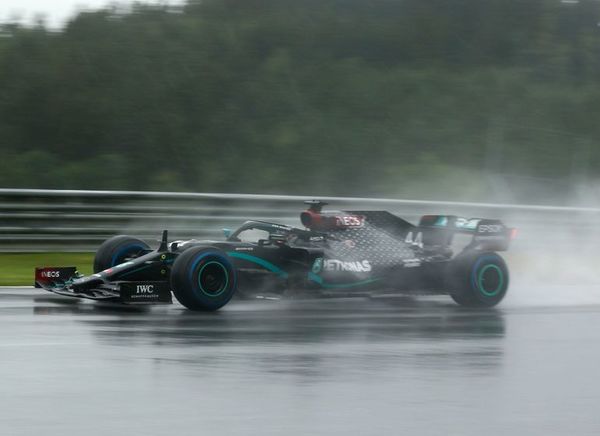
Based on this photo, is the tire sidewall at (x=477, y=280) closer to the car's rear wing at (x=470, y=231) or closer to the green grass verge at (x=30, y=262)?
the car's rear wing at (x=470, y=231)

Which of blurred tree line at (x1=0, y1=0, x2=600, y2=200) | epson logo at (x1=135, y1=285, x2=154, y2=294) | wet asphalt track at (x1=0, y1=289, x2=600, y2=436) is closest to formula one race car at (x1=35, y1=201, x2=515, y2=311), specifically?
epson logo at (x1=135, y1=285, x2=154, y2=294)

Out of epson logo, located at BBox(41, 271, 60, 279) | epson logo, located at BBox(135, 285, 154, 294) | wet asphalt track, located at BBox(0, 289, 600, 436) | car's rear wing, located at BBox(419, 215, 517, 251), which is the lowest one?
wet asphalt track, located at BBox(0, 289, 600, 436)

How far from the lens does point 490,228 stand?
38.6ft

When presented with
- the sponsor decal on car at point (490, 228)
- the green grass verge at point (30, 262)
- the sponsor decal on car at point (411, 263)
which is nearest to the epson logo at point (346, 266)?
the sponsor decal on car at point (411, 263)

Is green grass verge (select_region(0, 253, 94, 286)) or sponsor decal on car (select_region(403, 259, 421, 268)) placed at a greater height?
sponsor decal on car (select_region(403, 259, 421, 268))

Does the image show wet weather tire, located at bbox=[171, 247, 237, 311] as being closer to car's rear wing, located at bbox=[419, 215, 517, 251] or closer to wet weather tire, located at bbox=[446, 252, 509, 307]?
wet weather tire, located at bbox=[446, 252, 509, 307]

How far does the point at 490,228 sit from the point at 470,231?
23cm

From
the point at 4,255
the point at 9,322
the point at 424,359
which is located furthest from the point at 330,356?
the point at 4,255

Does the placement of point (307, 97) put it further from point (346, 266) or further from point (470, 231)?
point (346, 266)

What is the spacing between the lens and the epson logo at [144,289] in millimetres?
9461

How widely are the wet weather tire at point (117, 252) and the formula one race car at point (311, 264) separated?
10 mm

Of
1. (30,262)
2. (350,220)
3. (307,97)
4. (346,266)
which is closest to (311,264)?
(346,266)

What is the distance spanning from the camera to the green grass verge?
517 inches

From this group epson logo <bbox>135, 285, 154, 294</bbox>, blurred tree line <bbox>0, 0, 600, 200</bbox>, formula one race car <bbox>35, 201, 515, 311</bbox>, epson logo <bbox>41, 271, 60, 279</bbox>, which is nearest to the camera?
epson logo <bbox>135, 285, 154, 294</bbox>
